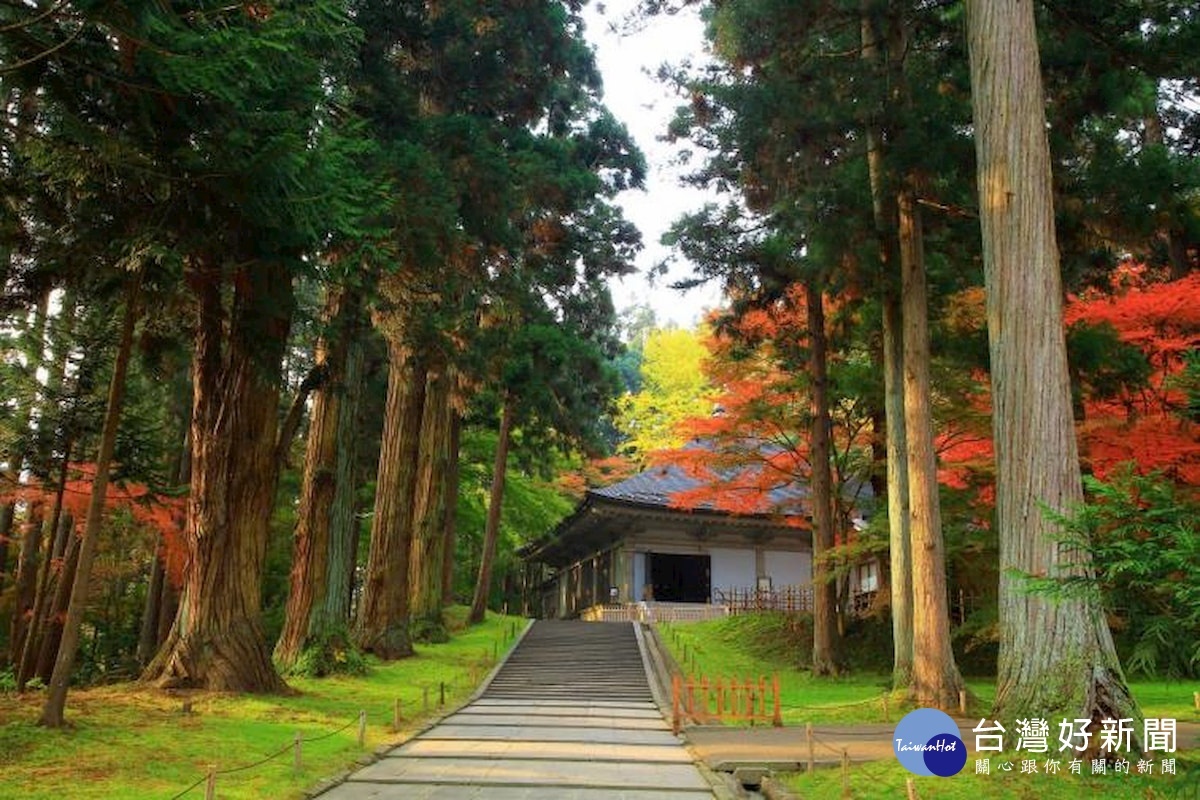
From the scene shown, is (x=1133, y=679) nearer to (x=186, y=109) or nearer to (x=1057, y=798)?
(x=1057, y=798)

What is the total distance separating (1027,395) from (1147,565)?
3048 mm

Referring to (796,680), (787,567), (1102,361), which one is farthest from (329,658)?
(787,567)

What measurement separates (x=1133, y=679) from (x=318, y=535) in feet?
50.7

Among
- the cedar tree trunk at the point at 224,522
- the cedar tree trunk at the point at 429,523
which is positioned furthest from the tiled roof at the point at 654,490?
the cedar tree trunk at the point at 224,522

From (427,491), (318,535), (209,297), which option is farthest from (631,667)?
(209,297)

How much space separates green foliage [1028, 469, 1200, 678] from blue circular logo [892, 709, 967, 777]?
1.46m

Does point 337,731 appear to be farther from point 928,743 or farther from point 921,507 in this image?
point 921,507

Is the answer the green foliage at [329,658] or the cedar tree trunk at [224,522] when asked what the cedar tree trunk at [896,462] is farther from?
the green foliage at [329,658]

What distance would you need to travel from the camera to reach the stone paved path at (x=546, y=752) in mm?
7043

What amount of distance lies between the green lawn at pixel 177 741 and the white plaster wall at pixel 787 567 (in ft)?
60.6

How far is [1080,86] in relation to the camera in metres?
9.66

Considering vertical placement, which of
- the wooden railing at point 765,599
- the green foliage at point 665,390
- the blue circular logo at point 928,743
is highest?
the green foliage at point 665,390

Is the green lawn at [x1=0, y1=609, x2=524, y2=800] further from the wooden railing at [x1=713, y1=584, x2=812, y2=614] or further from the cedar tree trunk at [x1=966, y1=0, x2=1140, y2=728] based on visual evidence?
the wooden railing at [x1=713, y1=584, x2=812, y2=614]

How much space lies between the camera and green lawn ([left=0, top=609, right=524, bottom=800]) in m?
6.21
